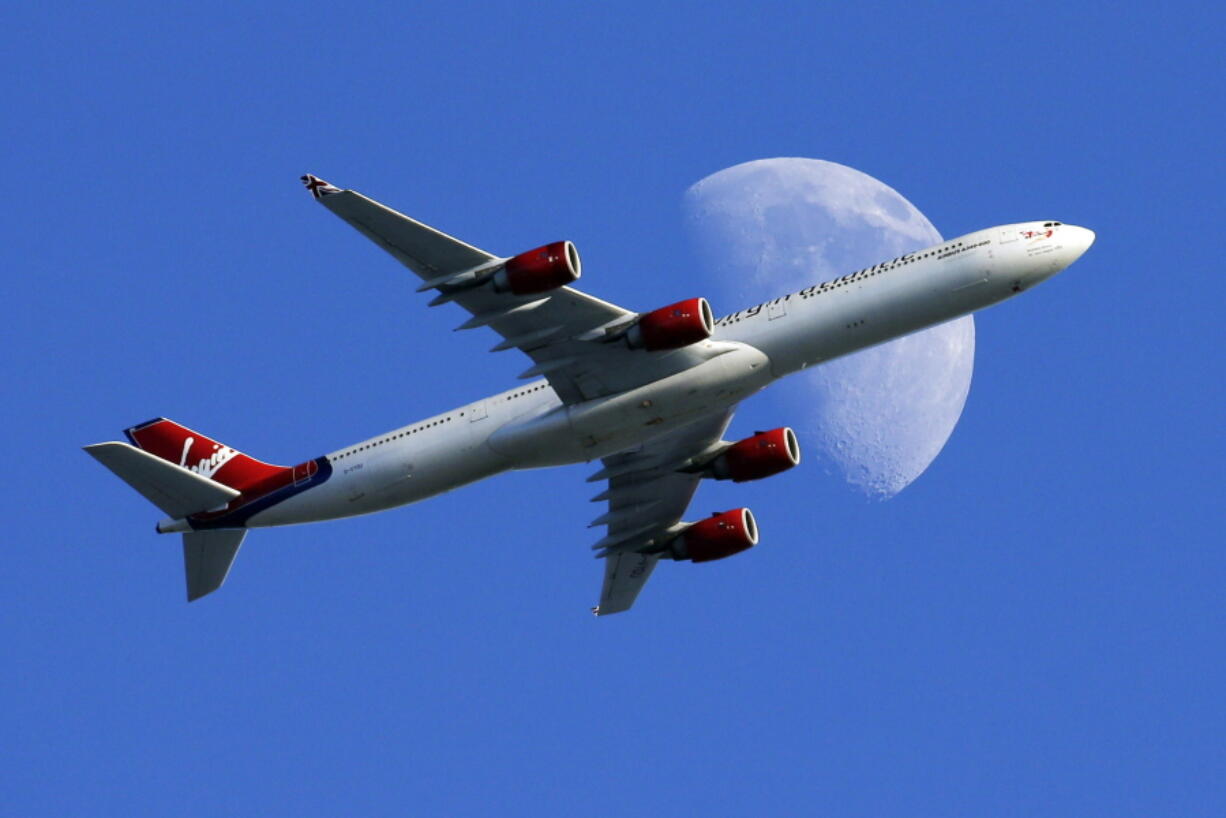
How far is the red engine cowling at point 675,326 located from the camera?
63.2 metres

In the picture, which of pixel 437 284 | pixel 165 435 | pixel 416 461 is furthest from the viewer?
pixel 165 435

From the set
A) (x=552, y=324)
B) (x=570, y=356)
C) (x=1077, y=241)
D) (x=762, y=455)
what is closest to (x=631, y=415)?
(x=570, y=356)

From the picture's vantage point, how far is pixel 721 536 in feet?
245

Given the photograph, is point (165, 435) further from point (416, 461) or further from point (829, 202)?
point (829, 202)

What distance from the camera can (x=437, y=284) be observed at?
62.4 m

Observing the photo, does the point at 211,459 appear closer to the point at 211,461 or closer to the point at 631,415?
the point at 211,461

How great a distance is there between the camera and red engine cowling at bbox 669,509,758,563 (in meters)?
74.6

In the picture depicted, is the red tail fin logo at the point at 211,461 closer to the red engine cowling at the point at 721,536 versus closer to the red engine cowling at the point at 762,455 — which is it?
the red engine cowling at the point at 721,536

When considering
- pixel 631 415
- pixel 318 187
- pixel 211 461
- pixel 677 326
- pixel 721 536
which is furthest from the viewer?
pixel 721 536

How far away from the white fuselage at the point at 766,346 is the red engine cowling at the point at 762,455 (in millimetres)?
5750

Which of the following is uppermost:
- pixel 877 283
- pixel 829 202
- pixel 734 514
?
pixel 829 202

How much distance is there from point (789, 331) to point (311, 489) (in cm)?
1879

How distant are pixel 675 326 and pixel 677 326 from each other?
0.24ft

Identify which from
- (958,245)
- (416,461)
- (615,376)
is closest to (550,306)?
(615,376)
